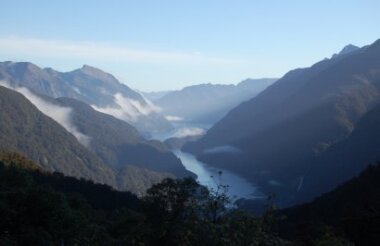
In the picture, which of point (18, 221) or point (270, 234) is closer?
point (270, 234)

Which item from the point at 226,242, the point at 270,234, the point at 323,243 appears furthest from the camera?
the point at 323,243

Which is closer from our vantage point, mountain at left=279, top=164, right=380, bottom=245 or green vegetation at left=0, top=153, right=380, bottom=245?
green vegetation at left=0, top=153, right=380, bottom=245

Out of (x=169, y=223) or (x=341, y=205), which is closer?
(x=169, y=223)

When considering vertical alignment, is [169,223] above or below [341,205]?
above

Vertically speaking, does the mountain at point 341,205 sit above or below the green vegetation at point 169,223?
below

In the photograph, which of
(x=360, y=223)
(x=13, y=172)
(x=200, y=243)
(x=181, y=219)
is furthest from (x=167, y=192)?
(x=13, y=172)

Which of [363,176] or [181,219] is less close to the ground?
[181,219]

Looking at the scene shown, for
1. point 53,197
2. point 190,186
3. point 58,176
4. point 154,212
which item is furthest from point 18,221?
point 58,176

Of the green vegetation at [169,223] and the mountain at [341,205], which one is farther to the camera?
the mountain at [341,205]

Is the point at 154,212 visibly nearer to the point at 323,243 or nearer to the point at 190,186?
the point at 190,186

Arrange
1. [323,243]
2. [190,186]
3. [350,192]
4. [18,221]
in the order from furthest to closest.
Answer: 1. [350,192]
2. [18,221]
3. [190,186]
4. [323,243]

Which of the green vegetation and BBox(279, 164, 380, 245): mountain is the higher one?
the green vegetation
